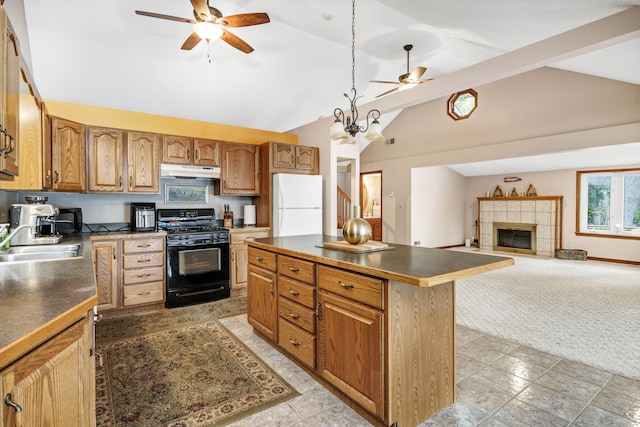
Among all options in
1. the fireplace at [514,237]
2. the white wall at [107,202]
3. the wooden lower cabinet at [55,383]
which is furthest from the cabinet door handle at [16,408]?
the fireplace at [514,237]

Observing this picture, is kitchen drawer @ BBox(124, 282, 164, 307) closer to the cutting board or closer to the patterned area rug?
the patterned area rug

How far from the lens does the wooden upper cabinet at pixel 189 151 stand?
13.7 feet

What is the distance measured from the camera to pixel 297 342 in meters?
2.31

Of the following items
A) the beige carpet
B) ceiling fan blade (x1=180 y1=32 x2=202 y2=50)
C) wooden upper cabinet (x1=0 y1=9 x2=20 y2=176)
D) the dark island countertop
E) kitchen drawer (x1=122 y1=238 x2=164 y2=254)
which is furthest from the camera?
kitchen drawer (x1=122 y1=238 x2=164 y2=254)

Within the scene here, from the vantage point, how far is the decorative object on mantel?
6.73 meters

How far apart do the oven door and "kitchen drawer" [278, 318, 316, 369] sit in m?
1.88

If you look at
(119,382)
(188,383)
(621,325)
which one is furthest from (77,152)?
(621,325)

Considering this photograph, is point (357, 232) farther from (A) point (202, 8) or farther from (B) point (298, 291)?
(A) point (202, 8)

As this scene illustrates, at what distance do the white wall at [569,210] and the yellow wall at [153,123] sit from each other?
625 cm

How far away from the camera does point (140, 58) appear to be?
368 cm

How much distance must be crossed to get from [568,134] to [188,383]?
257 inches

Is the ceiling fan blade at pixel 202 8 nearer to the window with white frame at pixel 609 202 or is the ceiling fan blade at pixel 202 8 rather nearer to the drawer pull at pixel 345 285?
the drawer pull at pixel 345 285

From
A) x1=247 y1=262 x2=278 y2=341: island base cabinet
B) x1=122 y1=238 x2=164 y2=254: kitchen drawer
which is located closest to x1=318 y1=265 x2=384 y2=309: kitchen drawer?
x1=247 y1=262 x2=278 y2=341: island base cabinet

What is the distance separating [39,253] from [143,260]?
1.56m
